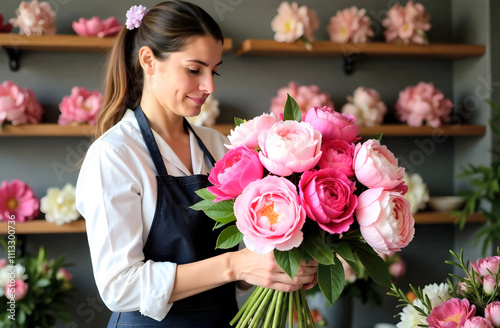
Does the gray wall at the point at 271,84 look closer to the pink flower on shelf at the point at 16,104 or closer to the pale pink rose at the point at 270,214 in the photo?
the pink flower on shelf at the point at 16,104

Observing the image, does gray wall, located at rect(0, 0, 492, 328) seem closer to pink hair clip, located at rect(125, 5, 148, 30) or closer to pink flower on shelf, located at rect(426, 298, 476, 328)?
pink hair clip, located at rect(125, 5, 148, 30)

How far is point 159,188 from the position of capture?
1334 mm

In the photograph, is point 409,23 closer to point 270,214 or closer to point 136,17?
point 136,17

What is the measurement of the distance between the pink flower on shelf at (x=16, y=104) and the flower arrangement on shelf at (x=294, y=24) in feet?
3.86

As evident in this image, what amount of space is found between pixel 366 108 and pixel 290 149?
1975mm

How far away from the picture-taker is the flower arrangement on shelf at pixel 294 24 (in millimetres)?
2600

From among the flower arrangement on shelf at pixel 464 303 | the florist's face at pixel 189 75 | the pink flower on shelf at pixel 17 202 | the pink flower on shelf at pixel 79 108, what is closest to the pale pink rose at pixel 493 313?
the flower arrangement on shelf at pixel 464 303

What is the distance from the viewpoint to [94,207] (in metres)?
1.20

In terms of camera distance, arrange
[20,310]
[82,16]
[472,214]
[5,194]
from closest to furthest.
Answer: [20,310] < [5,194] < [82,16] < [472,214]

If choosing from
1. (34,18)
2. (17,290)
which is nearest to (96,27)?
(34,18)

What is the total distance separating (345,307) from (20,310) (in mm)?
1332

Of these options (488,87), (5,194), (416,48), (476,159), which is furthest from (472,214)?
(5,194)

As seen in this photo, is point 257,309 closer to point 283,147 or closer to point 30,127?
point 283,147

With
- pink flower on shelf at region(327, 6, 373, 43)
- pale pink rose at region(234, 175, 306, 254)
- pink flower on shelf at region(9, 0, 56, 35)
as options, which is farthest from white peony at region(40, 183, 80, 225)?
pale pink rose at region(234, 175, 306, 254)
